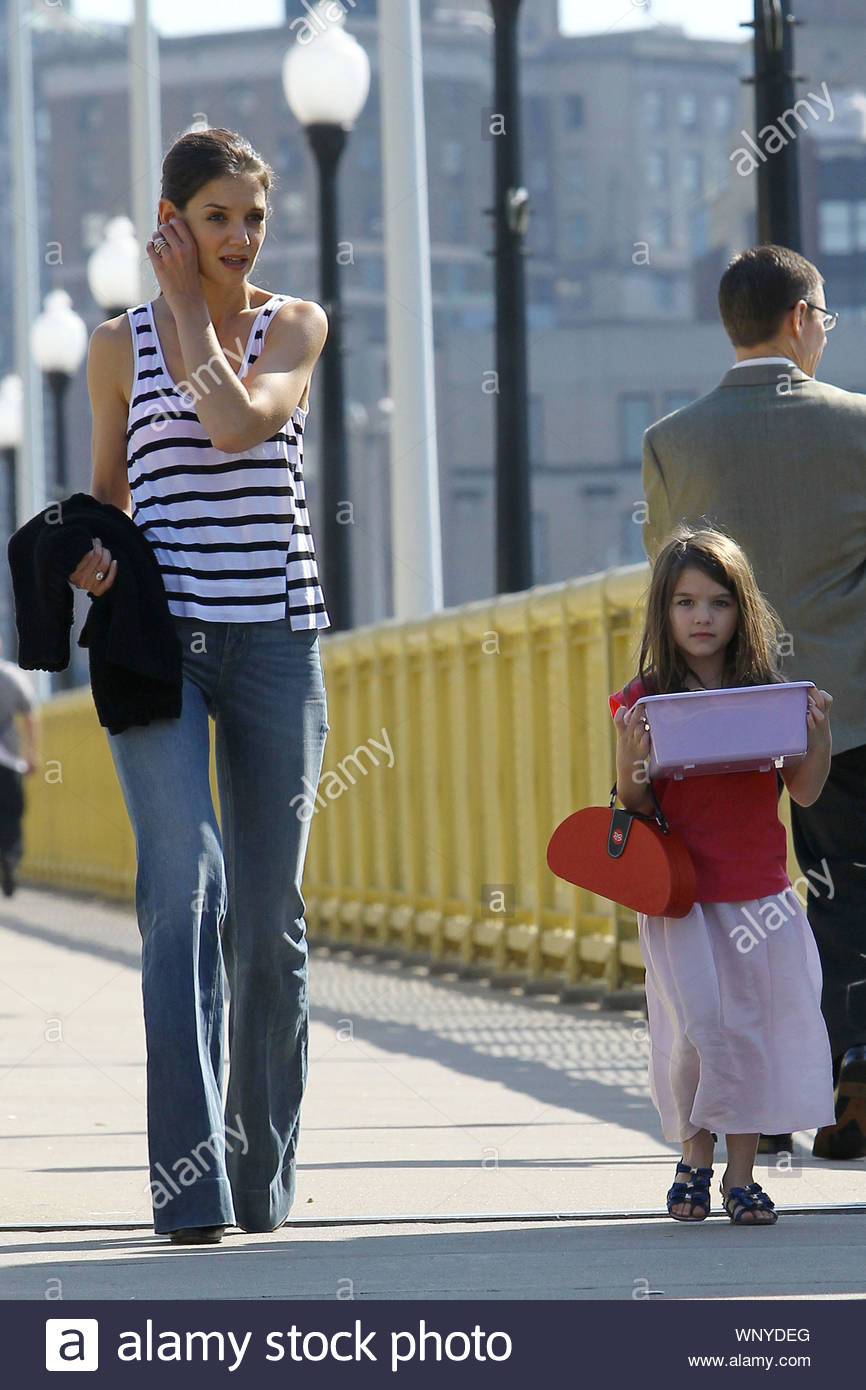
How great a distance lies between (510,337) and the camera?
12.9 m

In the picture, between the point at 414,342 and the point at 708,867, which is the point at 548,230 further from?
the point at 708,867

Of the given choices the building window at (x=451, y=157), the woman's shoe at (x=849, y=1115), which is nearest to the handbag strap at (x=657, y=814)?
the woman's shoe at (x=849, y=1115)

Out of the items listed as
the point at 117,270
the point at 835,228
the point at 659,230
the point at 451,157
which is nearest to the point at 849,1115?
the point at 117,270

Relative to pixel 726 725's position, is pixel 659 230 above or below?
above

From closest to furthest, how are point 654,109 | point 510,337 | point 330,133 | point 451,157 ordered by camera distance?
1. point 510,337
2. point 330,133
3. point 451,157
4. point 654,109

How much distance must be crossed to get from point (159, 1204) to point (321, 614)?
1036mm

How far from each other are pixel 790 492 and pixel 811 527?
82 millimetres

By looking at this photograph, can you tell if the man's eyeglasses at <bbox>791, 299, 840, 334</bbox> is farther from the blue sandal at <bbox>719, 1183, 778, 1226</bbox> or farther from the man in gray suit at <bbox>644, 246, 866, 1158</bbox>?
the blue sandal at <bbox>719, 1183, 778, 1226</bbox>

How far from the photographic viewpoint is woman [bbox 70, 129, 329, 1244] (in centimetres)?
441

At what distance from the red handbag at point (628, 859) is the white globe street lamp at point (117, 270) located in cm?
1810

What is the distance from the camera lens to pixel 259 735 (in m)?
4.57

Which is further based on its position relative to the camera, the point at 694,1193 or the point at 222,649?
the point at 694,1193

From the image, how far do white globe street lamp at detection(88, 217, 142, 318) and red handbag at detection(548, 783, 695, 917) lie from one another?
18100 millimetres
